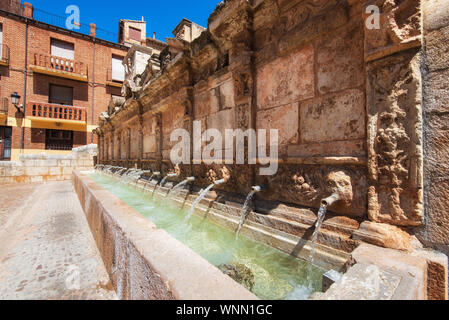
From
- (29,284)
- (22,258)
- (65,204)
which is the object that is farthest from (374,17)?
(65,204)

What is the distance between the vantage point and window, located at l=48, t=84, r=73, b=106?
15.5 metres

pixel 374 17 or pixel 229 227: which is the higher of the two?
pixel 374 17

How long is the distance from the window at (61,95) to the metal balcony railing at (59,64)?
1.34m

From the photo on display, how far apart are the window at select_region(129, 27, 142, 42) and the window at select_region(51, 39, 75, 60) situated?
6.21 m

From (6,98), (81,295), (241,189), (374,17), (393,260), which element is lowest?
(81,295)

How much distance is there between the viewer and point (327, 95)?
2.14 metres

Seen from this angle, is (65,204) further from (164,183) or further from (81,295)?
(81,295)

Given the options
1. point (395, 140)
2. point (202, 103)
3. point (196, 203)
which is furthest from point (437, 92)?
point (202, 103)

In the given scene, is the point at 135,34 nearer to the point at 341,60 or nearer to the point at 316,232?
the point at 341,60

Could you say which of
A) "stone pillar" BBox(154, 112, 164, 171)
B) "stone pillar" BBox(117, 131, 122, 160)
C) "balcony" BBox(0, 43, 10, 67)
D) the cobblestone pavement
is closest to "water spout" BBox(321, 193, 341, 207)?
the cobblestone pavement

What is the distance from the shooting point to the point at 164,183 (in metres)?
4.97

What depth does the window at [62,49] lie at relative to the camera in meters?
15.7

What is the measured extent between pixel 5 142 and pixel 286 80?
62.6ft
